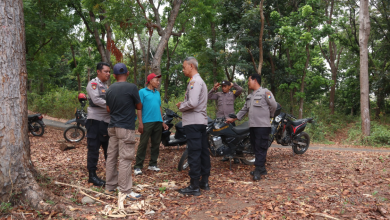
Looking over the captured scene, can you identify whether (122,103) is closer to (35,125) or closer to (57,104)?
(35,125)

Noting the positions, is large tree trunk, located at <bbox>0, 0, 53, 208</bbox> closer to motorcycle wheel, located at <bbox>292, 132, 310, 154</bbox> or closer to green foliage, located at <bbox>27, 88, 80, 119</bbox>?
motorcycle wheel, located at <bbox>292, 132, 310, 154</bbox>

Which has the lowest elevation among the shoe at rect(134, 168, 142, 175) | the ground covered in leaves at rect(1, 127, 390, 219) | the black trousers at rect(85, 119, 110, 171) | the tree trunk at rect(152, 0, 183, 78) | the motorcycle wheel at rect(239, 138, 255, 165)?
the ground covered in leaves at rect(1, 127, 390, 219)

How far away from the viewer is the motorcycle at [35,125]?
980 centimetres

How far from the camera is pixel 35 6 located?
11.0 metres

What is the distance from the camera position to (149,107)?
550 cm

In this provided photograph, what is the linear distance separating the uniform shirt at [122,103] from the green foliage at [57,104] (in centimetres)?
1396

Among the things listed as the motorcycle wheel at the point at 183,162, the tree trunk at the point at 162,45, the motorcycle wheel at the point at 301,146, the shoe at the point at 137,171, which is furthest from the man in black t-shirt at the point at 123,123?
the motorcycle wheel at the point at 301,146

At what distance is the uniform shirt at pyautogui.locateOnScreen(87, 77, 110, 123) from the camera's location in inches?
173

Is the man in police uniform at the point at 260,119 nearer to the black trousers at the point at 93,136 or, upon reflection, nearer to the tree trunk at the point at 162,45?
the tree trunk at the point at 162,45

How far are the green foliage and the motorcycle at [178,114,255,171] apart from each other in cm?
1327

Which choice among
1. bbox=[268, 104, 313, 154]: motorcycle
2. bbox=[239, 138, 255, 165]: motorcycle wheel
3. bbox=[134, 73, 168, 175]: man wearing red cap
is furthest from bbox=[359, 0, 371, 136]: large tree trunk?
bbox=[134, 73, 168, 175]: man wearing red cap

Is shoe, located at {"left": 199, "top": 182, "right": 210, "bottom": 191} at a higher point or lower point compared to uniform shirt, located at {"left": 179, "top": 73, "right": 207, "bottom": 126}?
lower

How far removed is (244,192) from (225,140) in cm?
143

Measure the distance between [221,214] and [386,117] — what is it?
59.2 ft
